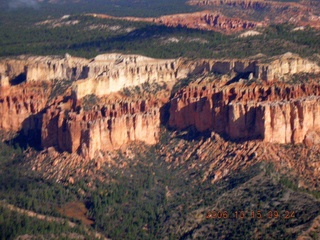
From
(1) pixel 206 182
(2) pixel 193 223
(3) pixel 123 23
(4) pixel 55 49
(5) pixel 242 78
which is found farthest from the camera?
(3) pixel 123 23

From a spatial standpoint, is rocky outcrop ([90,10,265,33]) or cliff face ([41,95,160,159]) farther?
rocky outcrop ([90,10,265,33])

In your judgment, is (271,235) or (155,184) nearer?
(271,235)

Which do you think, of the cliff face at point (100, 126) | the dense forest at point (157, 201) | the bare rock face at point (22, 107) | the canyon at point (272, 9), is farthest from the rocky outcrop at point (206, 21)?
the dense forest at point (157, 201)

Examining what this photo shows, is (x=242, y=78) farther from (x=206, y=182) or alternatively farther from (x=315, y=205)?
(x=315, y=205)

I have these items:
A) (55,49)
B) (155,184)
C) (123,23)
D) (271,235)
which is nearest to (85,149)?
(155,184)

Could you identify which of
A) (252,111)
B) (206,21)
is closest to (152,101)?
(252,111)

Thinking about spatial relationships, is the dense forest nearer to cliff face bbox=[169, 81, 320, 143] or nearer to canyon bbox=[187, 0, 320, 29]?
cliff face bbox=[169, 81, 320, 143]
